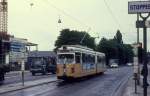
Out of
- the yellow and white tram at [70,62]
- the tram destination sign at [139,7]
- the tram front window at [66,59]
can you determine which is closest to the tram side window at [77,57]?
the yellow and white tram at [70,62]

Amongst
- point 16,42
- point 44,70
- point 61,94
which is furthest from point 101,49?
point 61,94

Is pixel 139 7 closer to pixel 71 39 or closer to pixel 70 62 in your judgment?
pixel 70 62

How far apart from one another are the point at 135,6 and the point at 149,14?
63 centimetres

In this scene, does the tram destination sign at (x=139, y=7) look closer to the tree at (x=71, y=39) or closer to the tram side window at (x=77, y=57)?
the tram side window at (x=77, y=57)

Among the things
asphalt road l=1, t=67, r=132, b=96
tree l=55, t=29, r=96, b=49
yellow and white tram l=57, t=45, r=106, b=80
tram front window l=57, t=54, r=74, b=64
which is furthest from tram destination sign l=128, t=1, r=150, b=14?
tree l=55, t=29, r=96, b=49

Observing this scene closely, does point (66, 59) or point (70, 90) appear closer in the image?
point (70, 90)

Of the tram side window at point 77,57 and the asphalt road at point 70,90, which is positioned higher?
the tram side window at point 77,57

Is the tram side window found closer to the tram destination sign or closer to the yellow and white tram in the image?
the yellow and white tram

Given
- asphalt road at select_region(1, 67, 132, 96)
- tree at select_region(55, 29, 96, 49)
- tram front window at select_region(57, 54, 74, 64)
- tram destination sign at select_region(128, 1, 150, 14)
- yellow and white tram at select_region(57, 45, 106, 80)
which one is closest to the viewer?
tram destination sign at select_region(128, 1, 150, 14)

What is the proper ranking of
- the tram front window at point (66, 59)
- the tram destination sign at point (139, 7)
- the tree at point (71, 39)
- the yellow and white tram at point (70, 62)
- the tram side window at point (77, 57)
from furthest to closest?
the tree at point (71, 39)
the tram side window at point (77, 57)
the tram front window at point (66, 59)
the yellow and white tram at point (70, 62)
the tram destination sign at point (139, 7)

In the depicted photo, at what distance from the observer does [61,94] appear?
102 ft

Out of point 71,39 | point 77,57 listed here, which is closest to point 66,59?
point 77,57

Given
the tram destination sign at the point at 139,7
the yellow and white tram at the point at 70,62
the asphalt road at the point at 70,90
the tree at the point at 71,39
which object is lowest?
the asphalt road at the point at 70,90

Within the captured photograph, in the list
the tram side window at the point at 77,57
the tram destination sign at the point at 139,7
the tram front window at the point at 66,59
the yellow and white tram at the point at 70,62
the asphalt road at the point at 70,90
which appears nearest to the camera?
the tram destination sign at the point at 139,7
